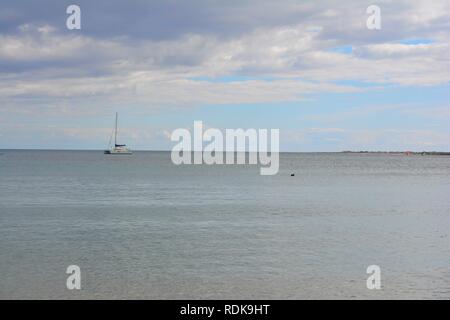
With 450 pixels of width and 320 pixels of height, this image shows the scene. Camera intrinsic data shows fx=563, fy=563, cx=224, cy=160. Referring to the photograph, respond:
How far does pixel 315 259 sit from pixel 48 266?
549 inches

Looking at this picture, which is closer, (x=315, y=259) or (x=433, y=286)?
(x=433, y=286)

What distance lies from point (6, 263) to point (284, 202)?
39783mm

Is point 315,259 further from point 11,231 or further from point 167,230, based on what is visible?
point 11,231

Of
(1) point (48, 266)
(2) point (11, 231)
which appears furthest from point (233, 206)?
(1) point (48, 266)

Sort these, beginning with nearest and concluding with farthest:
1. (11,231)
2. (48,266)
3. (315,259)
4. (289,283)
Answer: (289,283) → (48,266) → (315,259) → (11,231)

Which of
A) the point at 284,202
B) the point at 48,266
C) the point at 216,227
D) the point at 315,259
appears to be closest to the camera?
the point at 48,266

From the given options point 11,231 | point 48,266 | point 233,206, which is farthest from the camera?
point 233,206

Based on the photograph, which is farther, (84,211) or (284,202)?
(284,202)

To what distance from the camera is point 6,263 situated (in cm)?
2867

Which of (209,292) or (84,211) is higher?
(84,211)
